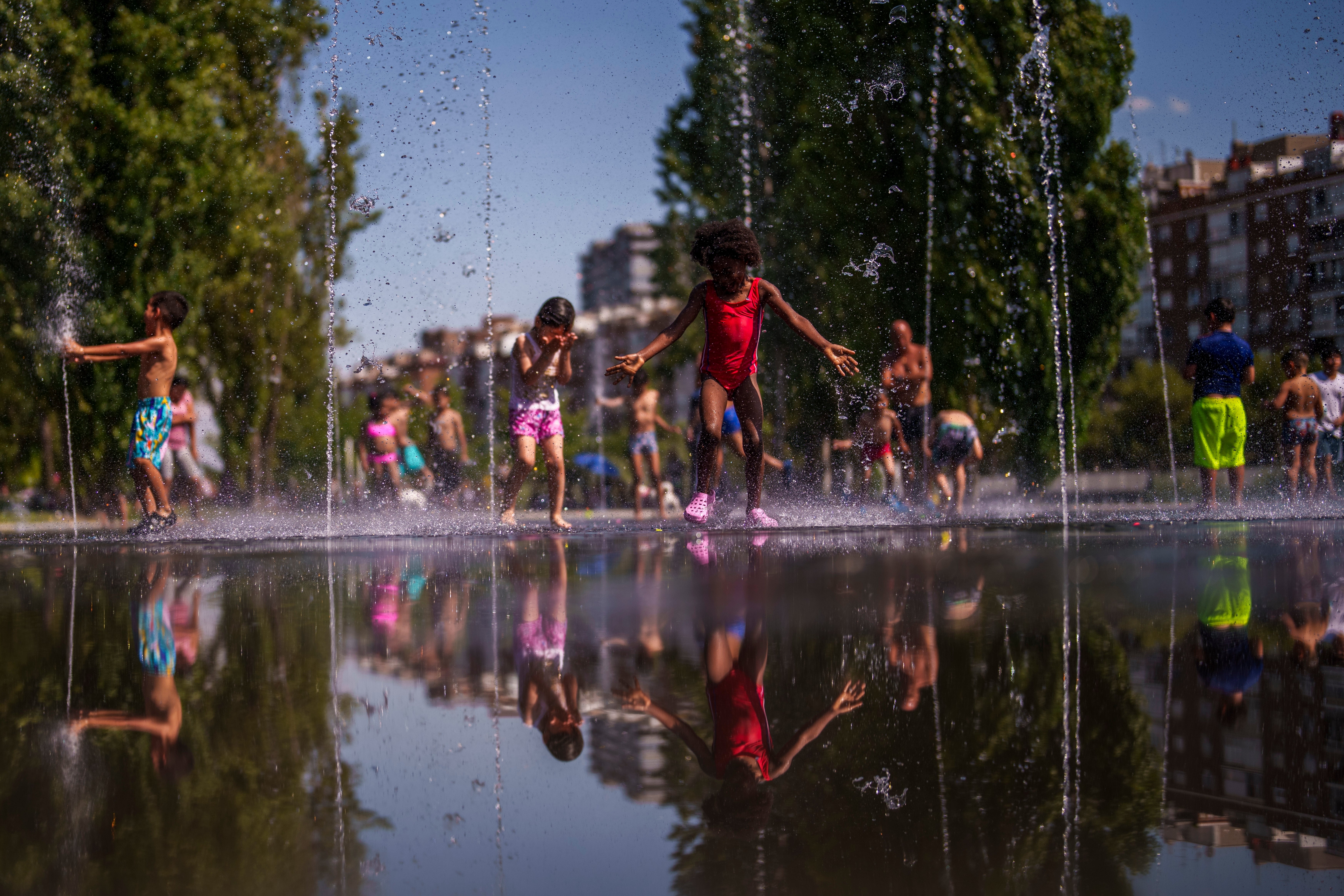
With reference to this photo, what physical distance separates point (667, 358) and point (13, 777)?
22.8 m

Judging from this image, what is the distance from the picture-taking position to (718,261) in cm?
735

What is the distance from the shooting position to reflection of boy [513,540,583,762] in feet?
7.69

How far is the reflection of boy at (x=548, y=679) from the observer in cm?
234

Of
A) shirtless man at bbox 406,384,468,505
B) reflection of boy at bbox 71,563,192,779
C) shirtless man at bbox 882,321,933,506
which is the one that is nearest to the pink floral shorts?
shirtless man at bbox 882,321,933,506

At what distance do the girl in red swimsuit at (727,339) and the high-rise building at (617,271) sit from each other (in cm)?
9899

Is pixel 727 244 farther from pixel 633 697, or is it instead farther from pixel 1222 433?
pixel 1222 433

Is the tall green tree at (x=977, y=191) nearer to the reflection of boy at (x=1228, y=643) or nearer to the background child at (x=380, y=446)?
the background child at (x=380, y=446)

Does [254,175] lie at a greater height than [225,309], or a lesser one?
greater

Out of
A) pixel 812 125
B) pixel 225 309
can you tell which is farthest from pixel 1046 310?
pixel 225 309

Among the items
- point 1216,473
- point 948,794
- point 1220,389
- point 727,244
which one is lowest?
point 948,794

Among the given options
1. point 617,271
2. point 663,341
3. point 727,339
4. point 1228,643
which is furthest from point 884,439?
point 617,271

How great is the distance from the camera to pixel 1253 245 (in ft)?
223

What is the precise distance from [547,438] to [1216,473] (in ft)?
20.9

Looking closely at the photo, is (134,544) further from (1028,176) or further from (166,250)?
(1028,176)
